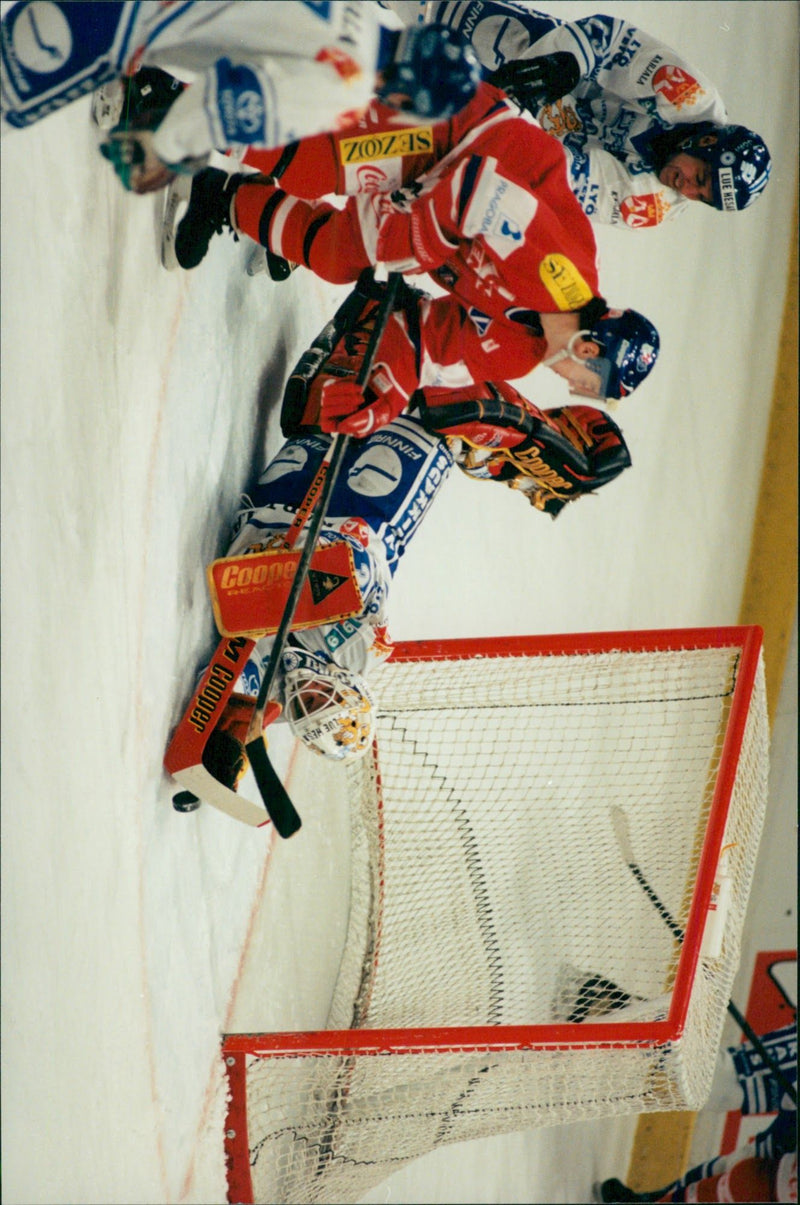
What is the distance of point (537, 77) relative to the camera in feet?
8.04

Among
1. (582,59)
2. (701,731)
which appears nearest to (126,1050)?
(701,731)

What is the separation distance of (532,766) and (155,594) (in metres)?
1.34

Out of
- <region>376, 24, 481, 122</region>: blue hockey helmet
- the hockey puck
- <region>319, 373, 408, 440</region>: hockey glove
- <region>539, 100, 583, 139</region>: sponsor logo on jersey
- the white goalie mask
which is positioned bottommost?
the hockey puck

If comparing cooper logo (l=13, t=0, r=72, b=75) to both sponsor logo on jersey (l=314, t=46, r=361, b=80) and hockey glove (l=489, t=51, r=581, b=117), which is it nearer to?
sponsor logo on jersey (l=314, t=46, r=361, b=80)

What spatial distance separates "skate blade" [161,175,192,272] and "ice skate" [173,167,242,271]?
0.02m

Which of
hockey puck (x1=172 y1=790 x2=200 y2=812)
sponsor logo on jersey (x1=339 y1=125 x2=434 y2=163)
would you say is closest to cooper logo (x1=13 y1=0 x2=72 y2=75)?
sponsor logo on jersey (x1=339 y1=125 x2=434 y2=163)

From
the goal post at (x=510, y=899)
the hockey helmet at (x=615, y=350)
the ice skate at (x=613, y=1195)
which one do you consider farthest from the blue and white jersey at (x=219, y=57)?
the ice skate at (x=613, y=1195)

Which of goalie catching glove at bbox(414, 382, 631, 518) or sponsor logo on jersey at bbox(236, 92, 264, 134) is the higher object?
sponsor logo on jersey at bbox(236, 92, 264, 134)

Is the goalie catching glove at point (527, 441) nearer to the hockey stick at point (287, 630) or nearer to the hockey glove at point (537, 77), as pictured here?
the hockey stick at point (287, 630)

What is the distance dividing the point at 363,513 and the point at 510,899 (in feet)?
3.61

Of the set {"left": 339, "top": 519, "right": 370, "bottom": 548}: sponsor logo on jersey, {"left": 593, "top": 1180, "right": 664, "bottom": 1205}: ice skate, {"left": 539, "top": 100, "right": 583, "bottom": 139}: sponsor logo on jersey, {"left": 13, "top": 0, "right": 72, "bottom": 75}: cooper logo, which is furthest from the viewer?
{"left": 593, "top": 1180, "right": 664, "bottom": 1205}: ice skate

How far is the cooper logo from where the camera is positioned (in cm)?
169

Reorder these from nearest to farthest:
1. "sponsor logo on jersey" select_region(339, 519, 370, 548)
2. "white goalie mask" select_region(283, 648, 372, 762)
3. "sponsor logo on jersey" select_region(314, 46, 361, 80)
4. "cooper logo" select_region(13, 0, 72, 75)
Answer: "sponsor logo on jersey" select_region(314, 46, 361, 80)
"cooper logo" select_region(13, 0, 72, 75)
"white goalie mask" select_region(283, 648, 372, 762)
"sponsor logo on jersey" select_region(339, 519, 370, 548)

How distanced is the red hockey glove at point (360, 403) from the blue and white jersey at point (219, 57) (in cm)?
66
